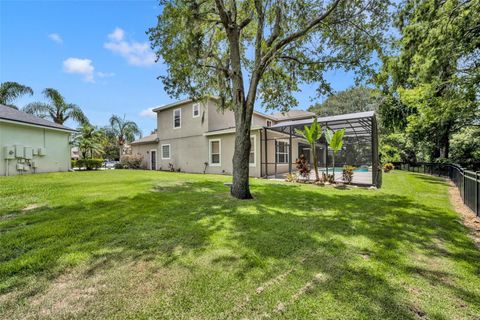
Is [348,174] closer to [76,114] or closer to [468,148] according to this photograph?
[468,148]

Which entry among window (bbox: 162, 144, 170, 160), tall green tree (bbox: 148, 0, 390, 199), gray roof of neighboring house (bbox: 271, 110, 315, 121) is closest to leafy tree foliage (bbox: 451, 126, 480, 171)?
gray roof of neighboring house (bbox: 271, 110, 315, 121)

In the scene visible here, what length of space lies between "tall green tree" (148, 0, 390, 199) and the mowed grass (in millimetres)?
3293

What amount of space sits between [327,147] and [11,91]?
92.4 ft

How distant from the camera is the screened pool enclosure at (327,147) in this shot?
1078 cm

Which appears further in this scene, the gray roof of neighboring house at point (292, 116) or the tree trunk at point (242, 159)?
the gray roof of neighboring house at point (292, 116)

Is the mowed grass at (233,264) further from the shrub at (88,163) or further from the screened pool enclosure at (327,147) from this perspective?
the shrub at (88,163)

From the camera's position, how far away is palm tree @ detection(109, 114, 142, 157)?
108 ft

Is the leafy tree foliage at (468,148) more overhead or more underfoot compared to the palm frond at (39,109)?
more underfoot

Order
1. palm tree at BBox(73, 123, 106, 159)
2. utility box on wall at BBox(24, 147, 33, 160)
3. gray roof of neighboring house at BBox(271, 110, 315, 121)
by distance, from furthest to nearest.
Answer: gray roof of neighboring house at BBox(271, 110, 315, 121)
palm tree at BBox(73, 123, 106, 159)
utility box on wall at BBox(24, 147, 33, 160)

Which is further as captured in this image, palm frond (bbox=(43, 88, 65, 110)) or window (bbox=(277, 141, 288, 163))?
palm frond (bbox=(43, 88, 65, 110))

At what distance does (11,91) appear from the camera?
20.5 meters

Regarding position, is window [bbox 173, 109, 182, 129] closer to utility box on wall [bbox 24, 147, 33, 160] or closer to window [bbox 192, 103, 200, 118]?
window [bbox 192, 103, 200, 118]

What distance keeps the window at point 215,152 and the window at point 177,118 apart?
399cm

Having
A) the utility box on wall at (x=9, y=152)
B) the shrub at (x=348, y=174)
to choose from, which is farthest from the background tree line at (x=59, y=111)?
the shrub at (x=348, y=174)
